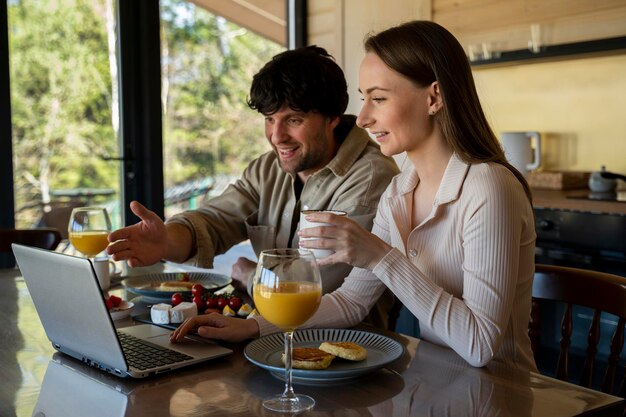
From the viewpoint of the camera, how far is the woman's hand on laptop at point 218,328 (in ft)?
4.49

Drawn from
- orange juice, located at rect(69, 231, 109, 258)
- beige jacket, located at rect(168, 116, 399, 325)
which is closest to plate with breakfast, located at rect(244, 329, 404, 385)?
beige jacket, located at rect(168, 116, 399, 325)

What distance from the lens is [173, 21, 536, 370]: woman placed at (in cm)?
134

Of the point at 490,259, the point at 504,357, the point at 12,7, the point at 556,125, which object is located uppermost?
the point at 12,7

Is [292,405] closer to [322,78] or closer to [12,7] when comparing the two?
[322,78]

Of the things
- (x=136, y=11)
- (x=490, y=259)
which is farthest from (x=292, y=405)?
(x=136, y=11)

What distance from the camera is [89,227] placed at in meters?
1.86

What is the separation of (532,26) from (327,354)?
2950 millimetres

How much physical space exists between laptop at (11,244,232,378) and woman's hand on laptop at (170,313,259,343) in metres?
Result: 0.02

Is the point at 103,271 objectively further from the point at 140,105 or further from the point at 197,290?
the point at 140,105

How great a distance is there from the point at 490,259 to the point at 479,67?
288 cm

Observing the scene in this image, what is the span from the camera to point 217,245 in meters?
2.35

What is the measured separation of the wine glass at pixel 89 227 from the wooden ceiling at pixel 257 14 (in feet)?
9.01

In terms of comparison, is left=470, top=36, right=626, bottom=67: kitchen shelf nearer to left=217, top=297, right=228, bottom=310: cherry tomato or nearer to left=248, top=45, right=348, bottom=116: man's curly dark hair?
left=248, top=45, right=348, bottom=116: man's curly dark hair

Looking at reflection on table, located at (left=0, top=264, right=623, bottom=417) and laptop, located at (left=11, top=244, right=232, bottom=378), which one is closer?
reflection on table, located at (left=0, top=264, right=623, bottom=417)
